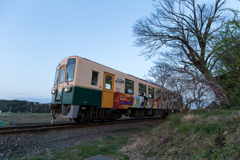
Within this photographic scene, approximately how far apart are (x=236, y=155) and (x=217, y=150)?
319mm

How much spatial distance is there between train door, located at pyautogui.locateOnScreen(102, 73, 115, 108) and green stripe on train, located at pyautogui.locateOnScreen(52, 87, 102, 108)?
332 mm

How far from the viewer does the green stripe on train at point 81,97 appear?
7039mm

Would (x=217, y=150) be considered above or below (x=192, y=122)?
below

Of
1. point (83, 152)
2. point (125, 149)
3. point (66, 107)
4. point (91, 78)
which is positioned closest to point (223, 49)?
point (125, 149)

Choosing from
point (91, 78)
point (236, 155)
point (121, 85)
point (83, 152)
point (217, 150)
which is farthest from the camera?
point (121, 85)

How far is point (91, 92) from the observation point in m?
7.70

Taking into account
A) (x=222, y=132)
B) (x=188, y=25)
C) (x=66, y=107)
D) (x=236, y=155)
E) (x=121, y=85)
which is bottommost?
(x=236, y=155)

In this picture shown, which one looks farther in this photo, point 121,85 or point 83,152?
point 121,85

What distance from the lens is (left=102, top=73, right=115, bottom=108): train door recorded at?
8.36 meters

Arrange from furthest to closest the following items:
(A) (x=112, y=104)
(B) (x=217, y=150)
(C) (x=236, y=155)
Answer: (A) (x=112, y=104) → (B) (x=217, y=150) → (C) (x=236, y=155)

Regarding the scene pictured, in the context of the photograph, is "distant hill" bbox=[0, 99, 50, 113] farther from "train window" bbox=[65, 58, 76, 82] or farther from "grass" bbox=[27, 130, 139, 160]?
"grass" bbox=[27, 130, 139, 160]

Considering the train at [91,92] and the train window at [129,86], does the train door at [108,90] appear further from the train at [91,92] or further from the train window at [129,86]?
the train window at [129,86]

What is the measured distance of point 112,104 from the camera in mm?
8758

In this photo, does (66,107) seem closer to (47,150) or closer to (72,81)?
(72,81)
